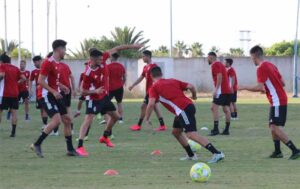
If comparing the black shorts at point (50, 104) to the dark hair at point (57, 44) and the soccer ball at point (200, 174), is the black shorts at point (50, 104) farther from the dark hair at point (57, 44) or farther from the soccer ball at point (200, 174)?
the soccer ball at point (200, 174)

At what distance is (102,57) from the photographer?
15.4 meters

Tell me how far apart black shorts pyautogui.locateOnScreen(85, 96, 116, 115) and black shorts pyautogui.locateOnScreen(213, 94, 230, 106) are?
15.4 feet

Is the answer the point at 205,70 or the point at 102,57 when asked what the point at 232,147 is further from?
the point at 205,70

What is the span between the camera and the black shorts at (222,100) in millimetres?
19625

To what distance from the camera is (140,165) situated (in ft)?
41.3

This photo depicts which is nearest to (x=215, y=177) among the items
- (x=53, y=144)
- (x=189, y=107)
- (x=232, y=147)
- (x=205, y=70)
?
(x=189, y=107)

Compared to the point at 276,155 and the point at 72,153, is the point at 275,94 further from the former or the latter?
the point at 72,153

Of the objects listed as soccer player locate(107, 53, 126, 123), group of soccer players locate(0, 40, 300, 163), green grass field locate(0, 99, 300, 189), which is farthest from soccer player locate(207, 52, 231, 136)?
soccer player locate(107, 53, 126, 123)

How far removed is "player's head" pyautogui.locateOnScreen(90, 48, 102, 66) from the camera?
14.8 metres

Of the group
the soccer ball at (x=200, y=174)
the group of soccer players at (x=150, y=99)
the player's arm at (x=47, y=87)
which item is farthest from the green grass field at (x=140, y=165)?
the player's arm at (x=47, y=87)

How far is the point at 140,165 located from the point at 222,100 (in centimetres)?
745

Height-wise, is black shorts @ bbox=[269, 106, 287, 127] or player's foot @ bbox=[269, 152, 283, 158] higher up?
black shorts @ bbox=[269, 106, 287, 127]

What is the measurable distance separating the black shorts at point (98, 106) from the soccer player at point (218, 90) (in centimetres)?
445

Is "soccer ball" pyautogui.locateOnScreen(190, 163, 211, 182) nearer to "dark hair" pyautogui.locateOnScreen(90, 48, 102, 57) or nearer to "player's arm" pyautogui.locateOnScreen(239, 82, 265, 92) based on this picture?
"player's arm" pyautogui.locateOnScreen(239, 82, 265, 92)
